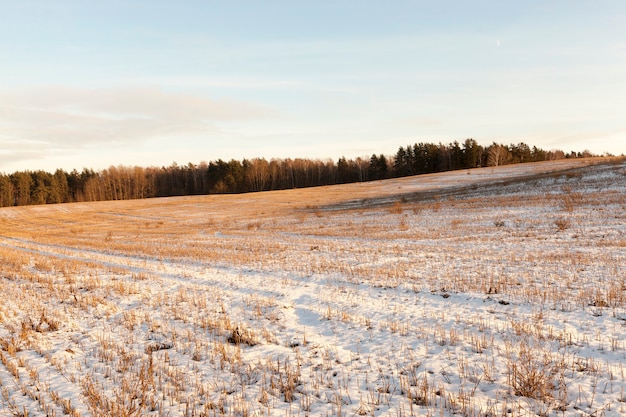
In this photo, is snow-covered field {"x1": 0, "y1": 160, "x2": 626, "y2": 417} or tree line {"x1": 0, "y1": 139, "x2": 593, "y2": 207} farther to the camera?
tree line {"x1": 0, "y1": 139, "x2": 593, "y2": 207}

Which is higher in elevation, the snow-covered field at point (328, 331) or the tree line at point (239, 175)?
the tree line at point (239, 175)

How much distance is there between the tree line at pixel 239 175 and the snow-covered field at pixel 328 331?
9441 centimetres

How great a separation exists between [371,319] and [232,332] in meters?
3.49

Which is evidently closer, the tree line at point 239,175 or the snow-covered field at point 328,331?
the snow-covered field at point 328,331

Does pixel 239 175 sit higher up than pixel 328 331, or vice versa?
pixel 239 175

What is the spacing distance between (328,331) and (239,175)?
112903mm

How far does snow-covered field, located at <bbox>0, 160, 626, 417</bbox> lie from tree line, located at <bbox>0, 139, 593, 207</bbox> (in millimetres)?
94409

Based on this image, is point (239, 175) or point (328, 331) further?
point (239, 175)

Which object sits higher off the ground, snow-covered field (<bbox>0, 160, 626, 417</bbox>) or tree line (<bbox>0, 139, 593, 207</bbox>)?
tree line (<bbox>0, 139, 593, 207</bbox>)

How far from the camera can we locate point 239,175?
118750mm

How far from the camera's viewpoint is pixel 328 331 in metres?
9.12

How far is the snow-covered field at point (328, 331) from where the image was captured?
598cm

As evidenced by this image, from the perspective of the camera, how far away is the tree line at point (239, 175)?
111m

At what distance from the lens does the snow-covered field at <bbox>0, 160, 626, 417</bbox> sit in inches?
235
